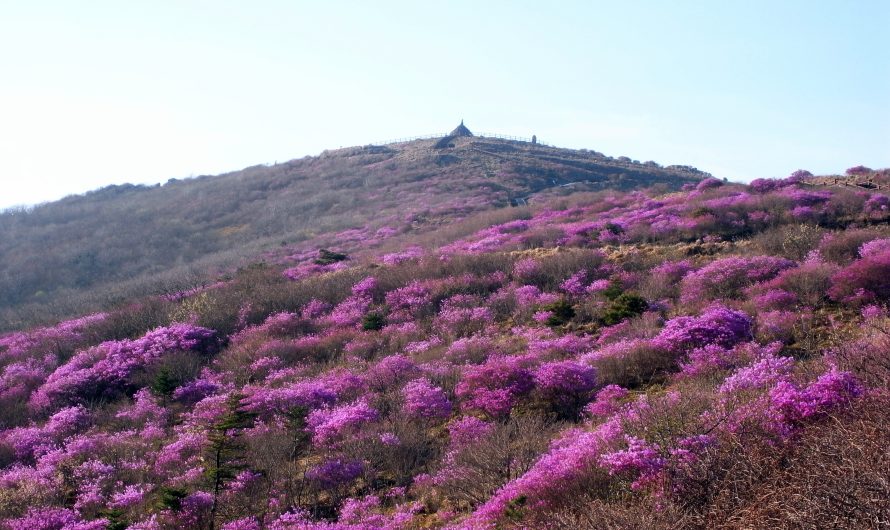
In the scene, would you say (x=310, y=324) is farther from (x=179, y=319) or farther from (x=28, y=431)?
(x=28, y=431)

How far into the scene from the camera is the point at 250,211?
179ft

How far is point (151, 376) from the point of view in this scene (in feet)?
50.9

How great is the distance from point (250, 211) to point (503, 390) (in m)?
47.5

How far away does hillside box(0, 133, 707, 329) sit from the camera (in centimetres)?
3734

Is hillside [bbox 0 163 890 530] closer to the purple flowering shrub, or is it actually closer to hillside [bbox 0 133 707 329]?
the purple flowering shrub

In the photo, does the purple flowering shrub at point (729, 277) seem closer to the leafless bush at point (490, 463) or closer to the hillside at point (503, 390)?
the hillside at point (503, 390)

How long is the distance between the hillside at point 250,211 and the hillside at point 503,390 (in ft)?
36.8

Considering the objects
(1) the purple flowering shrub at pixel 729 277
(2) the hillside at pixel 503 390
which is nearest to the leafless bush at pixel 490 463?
(2) the hillside at pixel 503 390

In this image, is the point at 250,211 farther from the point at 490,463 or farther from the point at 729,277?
the point at 490,463

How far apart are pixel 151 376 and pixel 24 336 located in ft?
28.5

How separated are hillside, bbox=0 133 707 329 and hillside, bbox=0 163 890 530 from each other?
11221mm

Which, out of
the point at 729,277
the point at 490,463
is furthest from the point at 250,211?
the point at 490,463

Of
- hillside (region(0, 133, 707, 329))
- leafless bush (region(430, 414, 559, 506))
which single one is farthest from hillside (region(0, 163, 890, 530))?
hillside (region(0, 133, 707, 329))

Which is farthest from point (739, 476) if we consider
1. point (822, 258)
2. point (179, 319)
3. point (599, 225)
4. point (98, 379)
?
point (599, 225)
